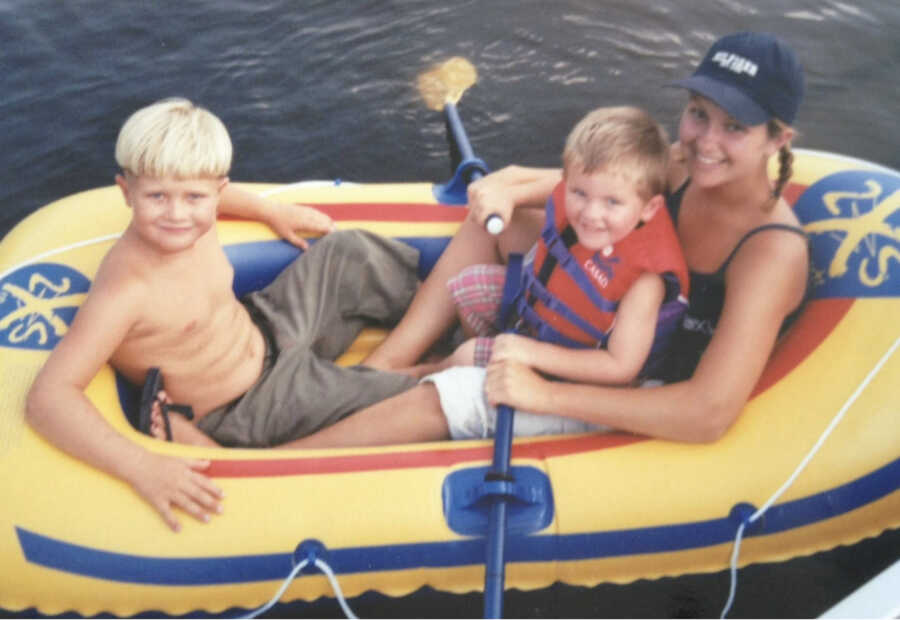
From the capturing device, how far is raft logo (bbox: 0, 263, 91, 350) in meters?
2.08

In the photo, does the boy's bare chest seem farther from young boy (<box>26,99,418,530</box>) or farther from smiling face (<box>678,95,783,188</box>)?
smiling face (<box>678,95,783,188</box>)

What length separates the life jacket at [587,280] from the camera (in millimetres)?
1934

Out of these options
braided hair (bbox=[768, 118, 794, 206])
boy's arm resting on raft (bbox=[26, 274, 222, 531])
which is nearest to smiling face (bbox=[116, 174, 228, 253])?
boy's arm resting on raft (bbox=[26, 274, 222, 531])

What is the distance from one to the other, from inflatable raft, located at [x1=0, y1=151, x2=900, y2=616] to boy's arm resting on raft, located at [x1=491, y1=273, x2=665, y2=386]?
0.50 feet

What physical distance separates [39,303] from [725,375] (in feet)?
5.54

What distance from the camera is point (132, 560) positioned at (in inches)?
70.5

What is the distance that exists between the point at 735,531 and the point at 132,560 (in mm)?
1314

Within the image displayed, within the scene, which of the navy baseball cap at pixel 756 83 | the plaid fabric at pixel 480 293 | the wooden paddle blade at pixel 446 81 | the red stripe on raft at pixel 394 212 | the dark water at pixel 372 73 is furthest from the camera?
the wooden paddle blade at pixel 446 81

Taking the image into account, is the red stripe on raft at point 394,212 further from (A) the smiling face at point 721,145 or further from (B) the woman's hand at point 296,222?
(A) the smiling face at point 721,145

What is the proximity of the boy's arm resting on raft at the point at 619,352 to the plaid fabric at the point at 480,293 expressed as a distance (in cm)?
37

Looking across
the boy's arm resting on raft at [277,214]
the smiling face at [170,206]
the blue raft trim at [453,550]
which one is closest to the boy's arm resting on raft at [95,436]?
the blue raft trim at [453,550]

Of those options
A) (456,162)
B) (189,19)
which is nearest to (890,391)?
(456,162)

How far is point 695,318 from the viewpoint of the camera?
206cm

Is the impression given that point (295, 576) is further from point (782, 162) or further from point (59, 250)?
point (782, 162)
